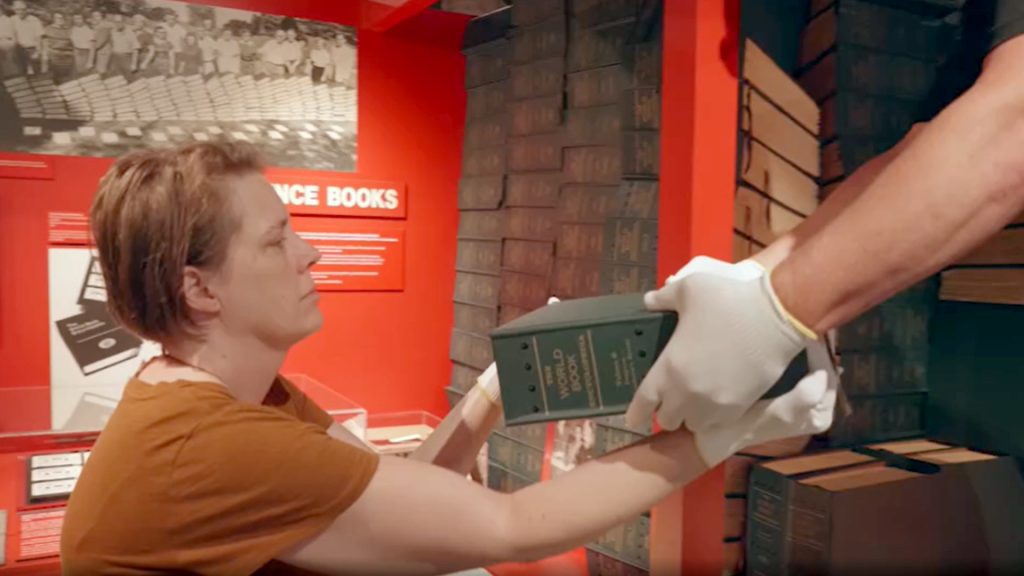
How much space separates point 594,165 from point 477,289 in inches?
35.8

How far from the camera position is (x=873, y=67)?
6.21 feet

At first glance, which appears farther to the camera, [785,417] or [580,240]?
[580,240]

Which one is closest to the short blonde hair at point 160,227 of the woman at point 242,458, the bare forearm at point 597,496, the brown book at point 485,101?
the woman at point 242,458

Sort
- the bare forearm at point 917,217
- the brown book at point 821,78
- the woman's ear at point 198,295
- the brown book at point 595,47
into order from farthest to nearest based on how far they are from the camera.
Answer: the brown book at point 595,47, the brown book at point 821,78, the woman's ear at point 198,295, the bare forearm at point 917,217

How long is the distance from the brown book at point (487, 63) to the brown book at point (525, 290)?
82 centimetres

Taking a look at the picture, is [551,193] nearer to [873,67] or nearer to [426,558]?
[873,67]

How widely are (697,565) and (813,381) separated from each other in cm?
91

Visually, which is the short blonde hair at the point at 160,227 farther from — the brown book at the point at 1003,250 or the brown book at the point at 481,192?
the brown book at the point at 481,192

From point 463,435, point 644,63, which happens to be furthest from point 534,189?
point 463,435

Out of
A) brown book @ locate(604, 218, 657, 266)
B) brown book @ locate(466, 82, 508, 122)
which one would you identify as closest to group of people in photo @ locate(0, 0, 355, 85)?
brown book @ locate(466, 82, 508, 122)

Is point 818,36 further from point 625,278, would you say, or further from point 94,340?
point 94,340

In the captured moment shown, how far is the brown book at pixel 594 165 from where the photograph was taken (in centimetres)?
234

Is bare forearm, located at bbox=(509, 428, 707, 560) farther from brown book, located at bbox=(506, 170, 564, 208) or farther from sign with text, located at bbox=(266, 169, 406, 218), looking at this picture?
sign with text, located at bbox=(266, 169, 406, 218)

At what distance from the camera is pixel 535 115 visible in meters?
2.71
